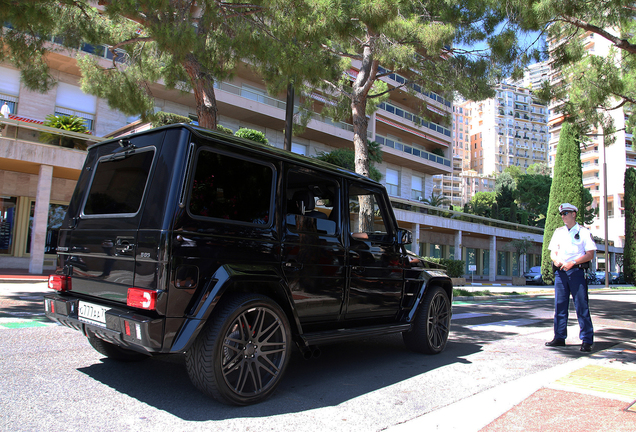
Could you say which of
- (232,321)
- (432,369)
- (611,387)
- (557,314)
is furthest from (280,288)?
(557,314)

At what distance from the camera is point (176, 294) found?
9.52ft

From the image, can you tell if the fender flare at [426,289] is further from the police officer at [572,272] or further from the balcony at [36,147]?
the balcony at [36,147]

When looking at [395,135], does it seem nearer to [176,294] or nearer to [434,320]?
[434,320]

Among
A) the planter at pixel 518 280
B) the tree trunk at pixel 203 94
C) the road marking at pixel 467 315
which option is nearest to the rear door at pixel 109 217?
the tree trunk at pixel 203 94

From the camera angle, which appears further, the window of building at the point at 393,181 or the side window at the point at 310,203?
the window of building at the point at 393,181

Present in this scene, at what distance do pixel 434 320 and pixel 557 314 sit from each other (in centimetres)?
192

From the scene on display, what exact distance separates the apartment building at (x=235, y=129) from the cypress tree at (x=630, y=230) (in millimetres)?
8195

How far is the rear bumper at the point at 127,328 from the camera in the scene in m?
2.80

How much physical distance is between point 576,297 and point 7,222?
19.2 meters

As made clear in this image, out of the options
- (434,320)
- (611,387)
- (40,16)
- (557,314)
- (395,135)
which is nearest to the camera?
(611,387)

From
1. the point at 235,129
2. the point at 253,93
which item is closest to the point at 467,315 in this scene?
the point at 235,129

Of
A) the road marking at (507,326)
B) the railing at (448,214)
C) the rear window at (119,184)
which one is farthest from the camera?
the railing at (448,214)

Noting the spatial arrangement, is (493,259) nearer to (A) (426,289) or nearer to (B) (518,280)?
(B) (518,280)

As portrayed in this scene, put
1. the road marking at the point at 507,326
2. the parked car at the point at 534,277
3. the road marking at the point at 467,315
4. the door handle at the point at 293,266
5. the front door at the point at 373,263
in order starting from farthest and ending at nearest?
the parked car at the point at 534,277, the road marking at the point at 467,315, the road marking at the point at 507,326, the front door at the point at 373,263, the door handle at the point at 293,266
